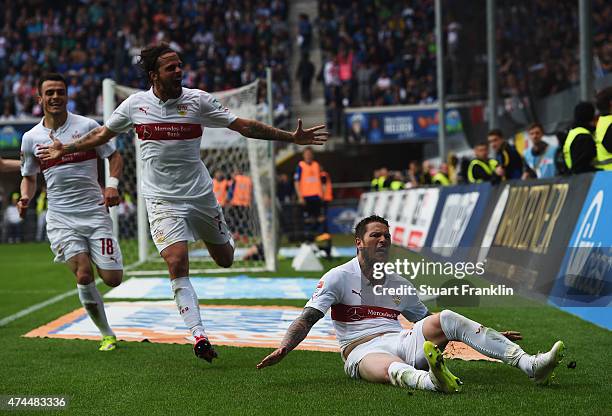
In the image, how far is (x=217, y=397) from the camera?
223 inches

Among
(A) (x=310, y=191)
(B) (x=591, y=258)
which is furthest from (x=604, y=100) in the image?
(A) (x=310, y=191)

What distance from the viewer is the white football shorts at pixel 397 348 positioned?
226 inches

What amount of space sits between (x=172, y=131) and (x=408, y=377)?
2743 millimetres

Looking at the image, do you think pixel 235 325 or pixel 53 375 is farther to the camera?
pixel 235 325

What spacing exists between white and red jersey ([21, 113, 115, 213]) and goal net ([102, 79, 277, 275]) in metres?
7.15

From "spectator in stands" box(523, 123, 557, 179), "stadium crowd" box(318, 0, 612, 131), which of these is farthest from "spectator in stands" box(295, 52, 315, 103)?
"spectator in stands" box(523, 123, 557, 179)

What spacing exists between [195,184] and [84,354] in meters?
1.58

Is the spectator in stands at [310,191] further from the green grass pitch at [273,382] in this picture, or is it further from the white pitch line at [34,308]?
the green grass pitch at [273,382]

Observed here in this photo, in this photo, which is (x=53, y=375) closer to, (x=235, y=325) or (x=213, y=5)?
(x=235, y=325)

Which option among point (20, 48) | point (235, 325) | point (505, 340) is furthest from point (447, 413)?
point (20, 48)

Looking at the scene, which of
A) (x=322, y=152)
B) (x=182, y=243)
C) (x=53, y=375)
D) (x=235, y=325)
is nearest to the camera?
(x=53, y=375)

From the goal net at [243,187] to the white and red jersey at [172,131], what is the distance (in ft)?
27.0

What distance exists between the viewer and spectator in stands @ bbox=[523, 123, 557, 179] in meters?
14.7

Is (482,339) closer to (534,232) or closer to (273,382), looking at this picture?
(273,382)
